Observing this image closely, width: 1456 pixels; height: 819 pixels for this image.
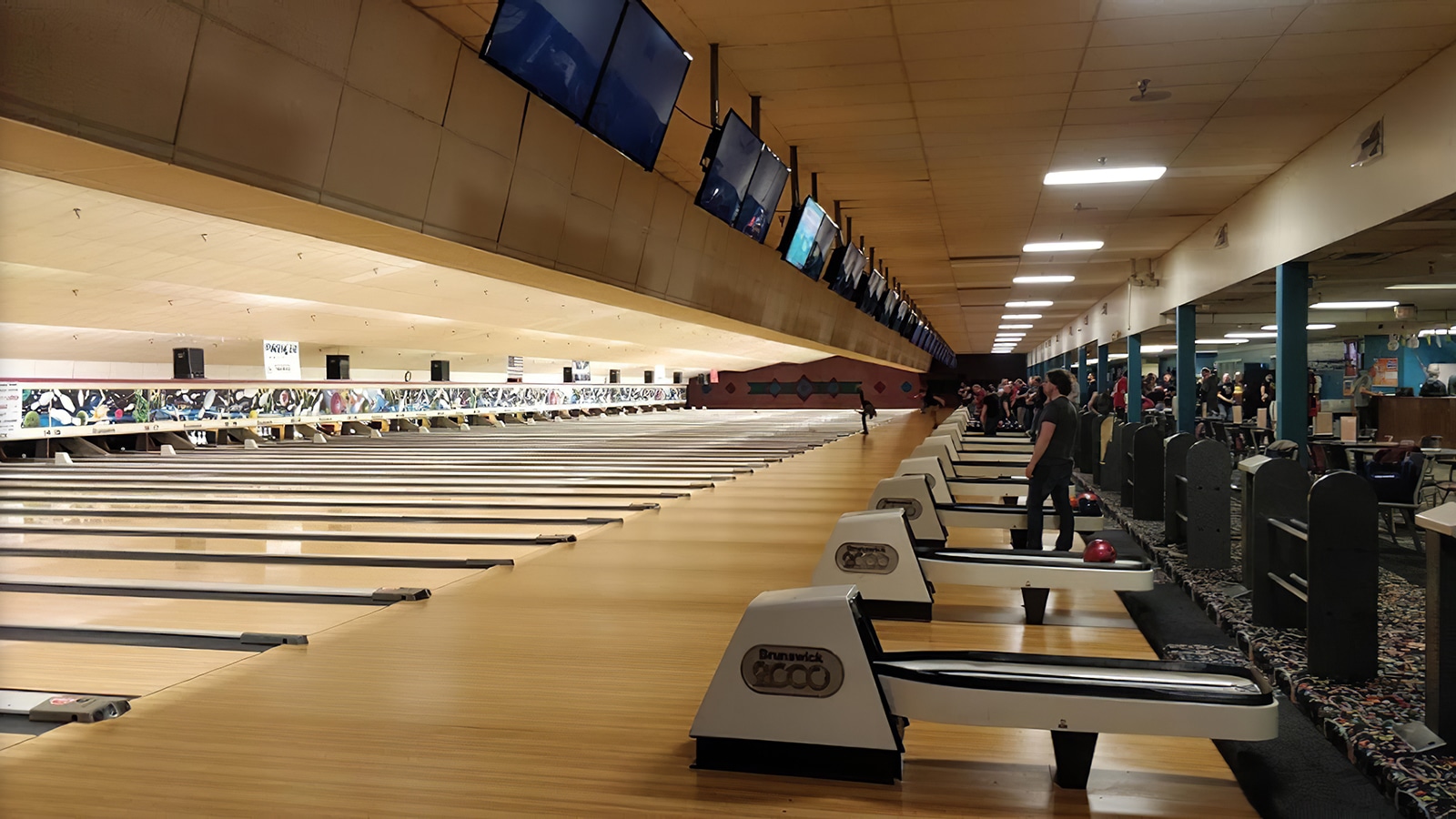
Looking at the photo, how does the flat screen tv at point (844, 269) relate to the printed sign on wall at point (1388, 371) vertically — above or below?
below

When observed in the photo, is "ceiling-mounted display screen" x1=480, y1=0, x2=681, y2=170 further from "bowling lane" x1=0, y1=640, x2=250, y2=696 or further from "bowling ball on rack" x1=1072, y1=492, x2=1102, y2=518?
"bowling ball on rack" x1=1072, y1=492, x2=1102, y2=518

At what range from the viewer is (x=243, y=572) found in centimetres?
556

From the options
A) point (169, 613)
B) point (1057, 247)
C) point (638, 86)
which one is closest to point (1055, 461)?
point (638, 86)

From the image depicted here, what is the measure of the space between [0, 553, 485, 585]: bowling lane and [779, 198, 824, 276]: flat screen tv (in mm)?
3787

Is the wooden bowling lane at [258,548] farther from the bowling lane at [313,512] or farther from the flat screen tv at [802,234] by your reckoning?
the flat screen tv at [802,234]

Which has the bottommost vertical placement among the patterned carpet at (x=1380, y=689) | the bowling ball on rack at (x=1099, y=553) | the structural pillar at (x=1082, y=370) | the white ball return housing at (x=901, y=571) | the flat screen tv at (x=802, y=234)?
the patterned carpet at (x=1380, y=689)

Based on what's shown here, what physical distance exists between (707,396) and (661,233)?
113 ft

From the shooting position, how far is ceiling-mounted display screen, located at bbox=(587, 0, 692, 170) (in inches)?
173

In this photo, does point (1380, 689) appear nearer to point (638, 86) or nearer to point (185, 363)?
point (638, 86)

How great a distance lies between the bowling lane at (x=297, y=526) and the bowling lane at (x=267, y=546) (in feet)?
0.58

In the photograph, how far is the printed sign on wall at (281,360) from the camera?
16406 millimetres

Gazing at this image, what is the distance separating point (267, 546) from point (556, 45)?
409 cm

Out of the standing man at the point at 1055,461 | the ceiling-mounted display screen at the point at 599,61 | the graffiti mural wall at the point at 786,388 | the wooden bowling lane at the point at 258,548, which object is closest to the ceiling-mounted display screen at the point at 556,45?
the ceiling-mounted display screen at the point at 599,61

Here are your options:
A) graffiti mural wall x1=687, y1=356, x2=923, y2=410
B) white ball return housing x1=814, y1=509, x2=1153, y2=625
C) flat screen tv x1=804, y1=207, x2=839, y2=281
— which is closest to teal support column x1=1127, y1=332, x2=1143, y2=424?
flat screen tv x1=804, y1=207, x2=839, y2=281
